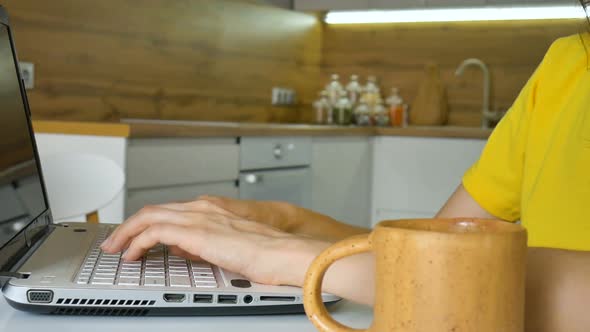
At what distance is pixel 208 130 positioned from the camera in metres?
2.78

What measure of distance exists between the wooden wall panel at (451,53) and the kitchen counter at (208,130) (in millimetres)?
665

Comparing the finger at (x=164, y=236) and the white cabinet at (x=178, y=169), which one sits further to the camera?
the white cabinet at (x=178, y=169)

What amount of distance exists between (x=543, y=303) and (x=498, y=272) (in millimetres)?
146

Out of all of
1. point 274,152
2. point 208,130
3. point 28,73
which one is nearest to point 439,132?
point 274,152

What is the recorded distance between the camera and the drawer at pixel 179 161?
249 cm

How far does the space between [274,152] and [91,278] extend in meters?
2.52

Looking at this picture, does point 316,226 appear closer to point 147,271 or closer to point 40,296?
point 147,271

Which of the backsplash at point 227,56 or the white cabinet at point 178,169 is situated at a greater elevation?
the backsplash at point 227,56

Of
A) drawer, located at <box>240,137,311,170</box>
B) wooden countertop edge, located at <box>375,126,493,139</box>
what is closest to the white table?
drawer, located at <box>240,137,311,170</box>

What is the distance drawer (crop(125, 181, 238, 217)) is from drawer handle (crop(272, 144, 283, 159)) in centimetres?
28

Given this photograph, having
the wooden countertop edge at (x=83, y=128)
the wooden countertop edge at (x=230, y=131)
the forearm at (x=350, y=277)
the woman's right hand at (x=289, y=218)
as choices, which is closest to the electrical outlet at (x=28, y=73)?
the wooden countertop edge at (x=83, y=128)

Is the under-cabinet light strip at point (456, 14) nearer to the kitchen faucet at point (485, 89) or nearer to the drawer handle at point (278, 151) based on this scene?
the kitchen faucet at point (485, 89)

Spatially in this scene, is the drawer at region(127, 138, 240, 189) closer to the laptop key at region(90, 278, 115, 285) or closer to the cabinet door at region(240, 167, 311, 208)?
the cabinet door at region(240, 167, 311, 208)

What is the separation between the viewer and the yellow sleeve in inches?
42.2
